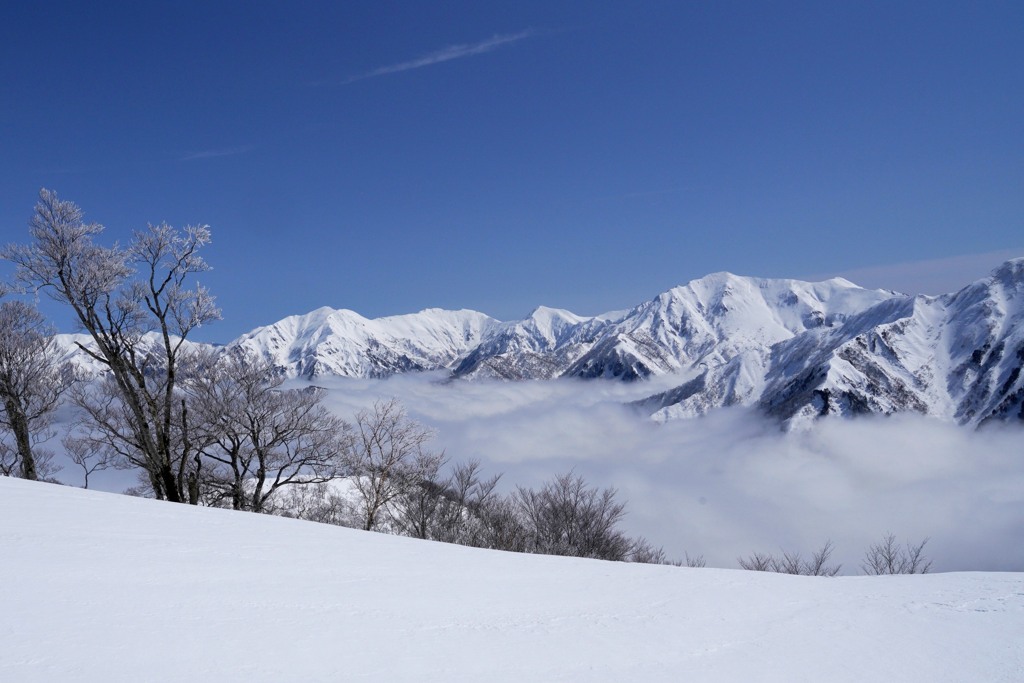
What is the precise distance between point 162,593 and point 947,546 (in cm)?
Answer: 24071

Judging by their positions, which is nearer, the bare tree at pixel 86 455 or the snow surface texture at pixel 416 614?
the snow surface texture at pixel 416 614

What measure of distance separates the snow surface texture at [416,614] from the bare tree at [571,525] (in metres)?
21.0

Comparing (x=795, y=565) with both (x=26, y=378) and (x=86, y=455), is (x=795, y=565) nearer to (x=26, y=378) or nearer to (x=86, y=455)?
(x=86, y=455)

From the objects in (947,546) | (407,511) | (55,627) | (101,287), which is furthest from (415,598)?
(947,546)

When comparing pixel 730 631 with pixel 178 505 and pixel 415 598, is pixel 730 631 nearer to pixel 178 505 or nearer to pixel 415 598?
pixel 415 598

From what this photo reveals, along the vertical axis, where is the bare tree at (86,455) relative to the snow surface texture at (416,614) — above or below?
above

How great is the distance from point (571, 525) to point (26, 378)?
26.3 m

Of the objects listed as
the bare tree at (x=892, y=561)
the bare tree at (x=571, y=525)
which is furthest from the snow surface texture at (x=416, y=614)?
the bare tree at (x=892, y=561)

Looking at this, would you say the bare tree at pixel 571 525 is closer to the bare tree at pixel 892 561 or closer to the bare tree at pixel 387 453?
the bare tree at pixel 387 453

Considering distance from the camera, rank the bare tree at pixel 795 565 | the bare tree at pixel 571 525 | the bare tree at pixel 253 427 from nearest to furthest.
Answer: the bare tree at pixel 253 427
the bare tree at pixel 571 525
the bare tree at pixel 795 565

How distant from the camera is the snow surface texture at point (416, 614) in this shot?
6016mm

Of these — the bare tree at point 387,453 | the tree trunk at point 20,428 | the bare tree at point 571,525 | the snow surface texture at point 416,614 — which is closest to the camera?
the snow surface texture at point 416,614

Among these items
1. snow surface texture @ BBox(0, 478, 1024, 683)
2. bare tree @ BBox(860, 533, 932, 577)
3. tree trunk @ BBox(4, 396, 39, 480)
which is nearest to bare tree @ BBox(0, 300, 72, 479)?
tree trunk @ BBox(4, 396, 39, 480)

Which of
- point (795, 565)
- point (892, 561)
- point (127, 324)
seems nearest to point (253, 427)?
point (127, 324)
